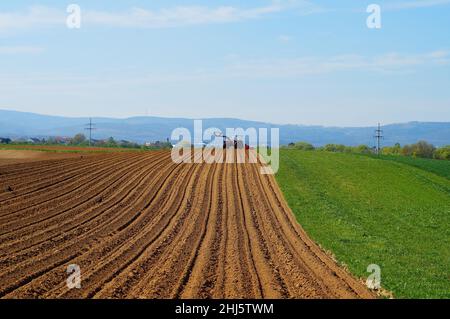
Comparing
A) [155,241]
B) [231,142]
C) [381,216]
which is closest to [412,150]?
[231,142]

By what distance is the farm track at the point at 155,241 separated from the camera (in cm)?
1211

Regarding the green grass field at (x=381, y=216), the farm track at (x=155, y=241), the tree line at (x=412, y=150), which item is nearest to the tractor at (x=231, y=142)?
the green grass field at (x=381, y=216)

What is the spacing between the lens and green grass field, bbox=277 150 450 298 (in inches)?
586

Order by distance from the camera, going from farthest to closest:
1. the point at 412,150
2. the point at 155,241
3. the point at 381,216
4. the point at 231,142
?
1. the point at 412,150
2. the point at 231,142
3. the point at 381,216
4. the point at 155,241

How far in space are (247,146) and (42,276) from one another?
4264 cm

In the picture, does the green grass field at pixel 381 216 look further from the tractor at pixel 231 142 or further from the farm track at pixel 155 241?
the tractor at pixel 231 142

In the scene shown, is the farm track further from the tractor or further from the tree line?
the tree line

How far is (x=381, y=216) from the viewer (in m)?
25.4

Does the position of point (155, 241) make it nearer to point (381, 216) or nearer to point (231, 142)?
point (381, 216)

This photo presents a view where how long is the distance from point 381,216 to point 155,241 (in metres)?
11.9

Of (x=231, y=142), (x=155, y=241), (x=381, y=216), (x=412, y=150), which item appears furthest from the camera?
(x=412, y=150)

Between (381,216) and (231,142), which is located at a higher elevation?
(231,142)
